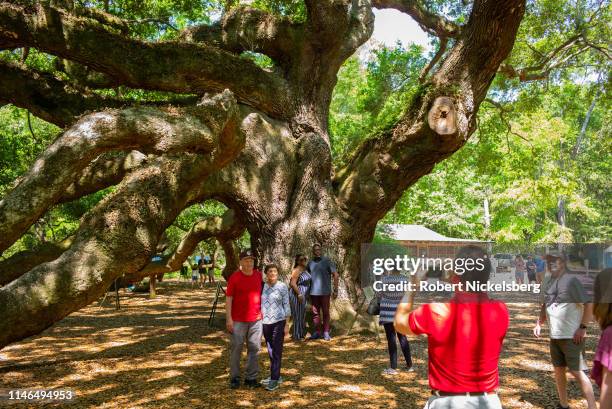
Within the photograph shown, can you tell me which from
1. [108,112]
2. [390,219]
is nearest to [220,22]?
[108,112]

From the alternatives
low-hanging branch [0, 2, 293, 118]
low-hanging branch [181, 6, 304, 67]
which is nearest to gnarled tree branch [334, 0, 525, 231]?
low-hanging branch [0, 2, 293, 118]

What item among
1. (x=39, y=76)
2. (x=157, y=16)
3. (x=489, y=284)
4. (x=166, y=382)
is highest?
(x=157, y=16)

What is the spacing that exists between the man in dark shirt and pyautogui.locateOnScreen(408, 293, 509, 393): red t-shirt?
6.40m

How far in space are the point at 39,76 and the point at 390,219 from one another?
26.9 meters

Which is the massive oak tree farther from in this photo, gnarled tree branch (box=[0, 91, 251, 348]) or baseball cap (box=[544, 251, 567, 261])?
baseball cap (box=[544, 251, 567, 261])

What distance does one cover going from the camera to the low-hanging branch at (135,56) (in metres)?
7.82

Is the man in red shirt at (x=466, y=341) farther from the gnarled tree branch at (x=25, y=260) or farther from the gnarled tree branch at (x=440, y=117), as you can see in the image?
the gnarled tree branch at (x=25, y=260)

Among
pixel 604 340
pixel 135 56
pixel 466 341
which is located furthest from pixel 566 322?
pixel 135 56

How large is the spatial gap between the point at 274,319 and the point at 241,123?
11.1 feet

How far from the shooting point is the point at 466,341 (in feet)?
8.90

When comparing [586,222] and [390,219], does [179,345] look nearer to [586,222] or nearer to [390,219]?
[390,219]

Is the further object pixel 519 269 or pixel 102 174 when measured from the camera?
pixel 102 174

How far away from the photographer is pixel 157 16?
1416 cm

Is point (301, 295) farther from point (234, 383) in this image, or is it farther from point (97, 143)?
point (97, 143)
